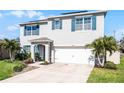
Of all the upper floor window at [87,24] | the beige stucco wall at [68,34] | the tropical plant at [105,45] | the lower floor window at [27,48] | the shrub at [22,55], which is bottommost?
the shrub at [22,55]

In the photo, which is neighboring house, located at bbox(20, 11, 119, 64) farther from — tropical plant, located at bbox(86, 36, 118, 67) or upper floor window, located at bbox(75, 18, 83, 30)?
tropical plant, located at bbox(86, 36, 118, 67)

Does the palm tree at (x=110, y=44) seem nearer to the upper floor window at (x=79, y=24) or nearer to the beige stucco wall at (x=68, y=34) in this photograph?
the beige stucco wall at (x=68, y=34)

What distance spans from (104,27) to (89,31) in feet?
5.13

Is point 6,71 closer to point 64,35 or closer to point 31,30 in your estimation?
point 64,35

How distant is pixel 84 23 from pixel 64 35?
8.68 ft

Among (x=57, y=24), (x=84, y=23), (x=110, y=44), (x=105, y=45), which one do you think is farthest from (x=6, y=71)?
(x=84, y=23)

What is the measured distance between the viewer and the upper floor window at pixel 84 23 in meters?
20.9

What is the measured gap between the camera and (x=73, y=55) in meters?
21.7

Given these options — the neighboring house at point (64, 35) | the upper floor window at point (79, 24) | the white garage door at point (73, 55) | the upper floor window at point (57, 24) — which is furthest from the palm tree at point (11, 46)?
the upper floor window at point (79, 24)
